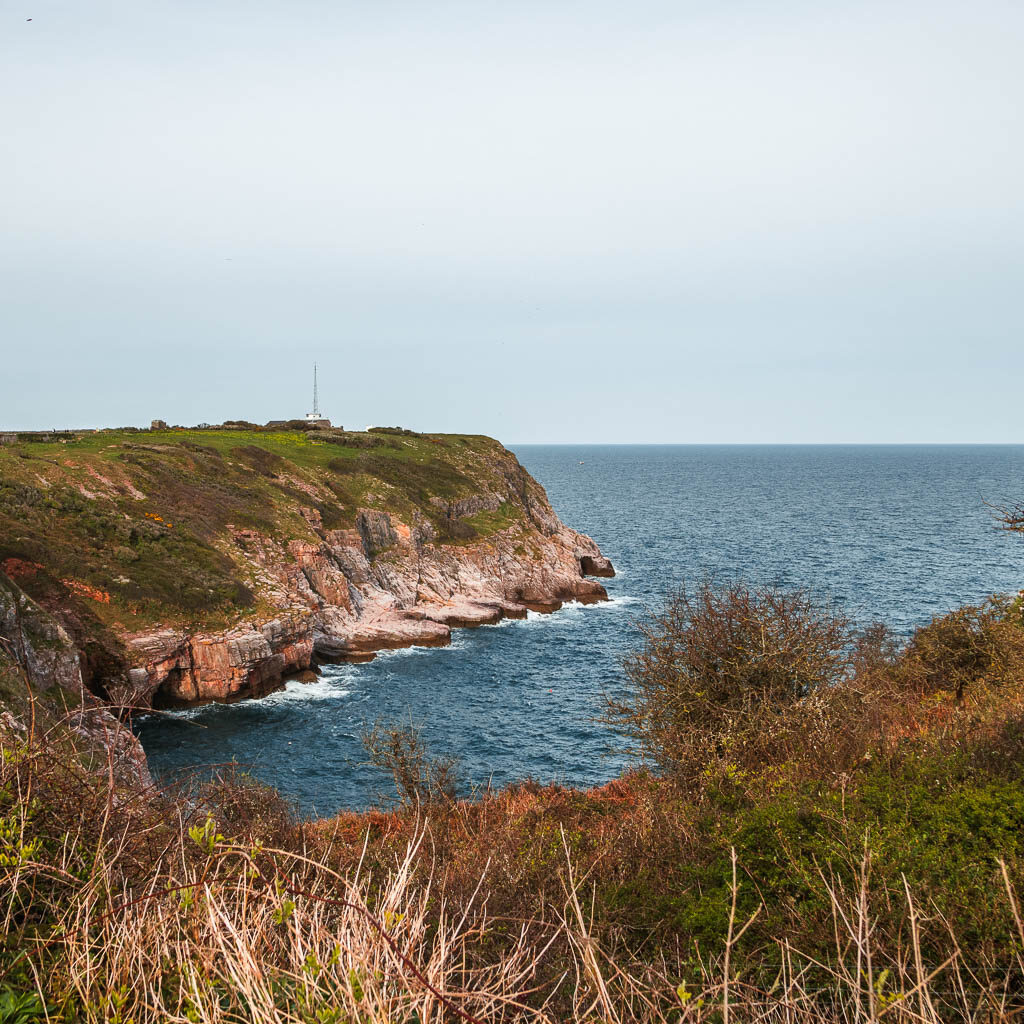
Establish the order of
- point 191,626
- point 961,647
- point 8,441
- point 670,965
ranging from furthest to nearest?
point 8,441, point 191,626, point 961,647, point 670,965

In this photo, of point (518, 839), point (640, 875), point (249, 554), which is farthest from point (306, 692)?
point (640, 875)

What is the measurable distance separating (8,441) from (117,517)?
20.3m

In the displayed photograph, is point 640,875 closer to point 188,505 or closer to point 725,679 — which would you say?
point 725,679

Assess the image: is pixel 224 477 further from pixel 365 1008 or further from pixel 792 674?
pixel 365 1008

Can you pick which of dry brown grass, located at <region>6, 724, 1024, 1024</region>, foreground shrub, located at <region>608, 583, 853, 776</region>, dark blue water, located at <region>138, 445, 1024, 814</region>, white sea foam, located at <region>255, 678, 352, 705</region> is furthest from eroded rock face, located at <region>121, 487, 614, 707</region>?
dry brown grass, located at <region>6, 724, 1024, 1024</region>

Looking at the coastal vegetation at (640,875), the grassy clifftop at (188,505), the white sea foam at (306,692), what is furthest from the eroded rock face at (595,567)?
the coastal vegetation at (640,875)

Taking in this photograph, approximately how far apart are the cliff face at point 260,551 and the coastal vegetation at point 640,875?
12.9 m

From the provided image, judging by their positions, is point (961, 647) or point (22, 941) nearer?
point (22, 941)

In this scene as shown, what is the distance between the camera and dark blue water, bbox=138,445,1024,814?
113 feet

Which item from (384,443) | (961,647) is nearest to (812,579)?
(961,647)

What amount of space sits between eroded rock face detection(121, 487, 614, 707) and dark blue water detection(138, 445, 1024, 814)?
1.78m

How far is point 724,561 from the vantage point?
80625 mm

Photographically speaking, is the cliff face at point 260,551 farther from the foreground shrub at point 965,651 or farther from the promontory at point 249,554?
the foreground shrub at point 965,651

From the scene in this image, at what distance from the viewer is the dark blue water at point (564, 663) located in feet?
113
